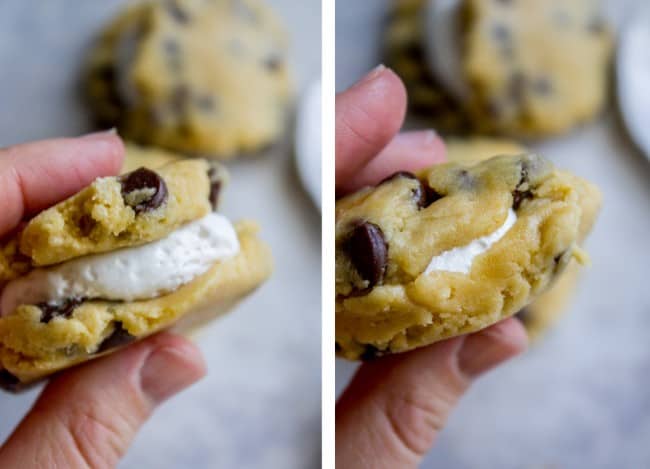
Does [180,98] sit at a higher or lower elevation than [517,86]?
higher

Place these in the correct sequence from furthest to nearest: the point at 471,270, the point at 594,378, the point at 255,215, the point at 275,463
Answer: the point at 255,215 → the point at 594,378 → the point at 275,463 → the point at 471,270

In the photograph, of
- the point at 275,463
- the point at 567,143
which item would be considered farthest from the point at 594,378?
the point at 275,463

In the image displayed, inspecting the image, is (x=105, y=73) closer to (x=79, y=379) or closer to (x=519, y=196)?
(x=79, y=379)

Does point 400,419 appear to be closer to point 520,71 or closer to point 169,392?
point 169,392

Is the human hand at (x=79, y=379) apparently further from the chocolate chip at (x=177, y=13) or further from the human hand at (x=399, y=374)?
the chocolate chip at (x=177, y=13)

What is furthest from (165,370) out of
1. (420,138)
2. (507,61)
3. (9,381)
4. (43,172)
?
(507,61)

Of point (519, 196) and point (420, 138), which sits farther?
point (420, 138)
